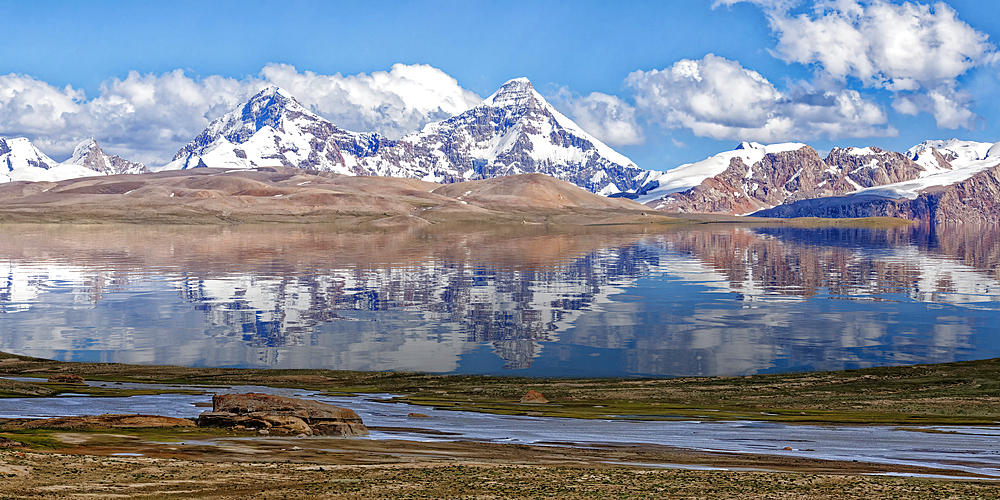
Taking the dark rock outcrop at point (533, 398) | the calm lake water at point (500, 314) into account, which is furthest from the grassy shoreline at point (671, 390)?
the calm lake water at point (500, 314)

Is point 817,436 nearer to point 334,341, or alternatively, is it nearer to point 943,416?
point 943,416

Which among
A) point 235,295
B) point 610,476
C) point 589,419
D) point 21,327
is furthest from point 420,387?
point 235,295

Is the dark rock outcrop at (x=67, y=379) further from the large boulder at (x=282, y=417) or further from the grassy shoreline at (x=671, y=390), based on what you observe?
the large boulder at (x=282, y=417)

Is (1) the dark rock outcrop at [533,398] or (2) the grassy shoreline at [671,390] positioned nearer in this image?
(2) the grassy shoreline at [671,390]

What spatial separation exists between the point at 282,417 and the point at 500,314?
38504 mm

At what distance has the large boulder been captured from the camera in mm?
22594

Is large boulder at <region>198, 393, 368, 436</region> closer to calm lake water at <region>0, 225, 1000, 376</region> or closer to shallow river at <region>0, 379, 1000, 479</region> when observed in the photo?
shallow river at <region>0, 379, 1000, 479</region>

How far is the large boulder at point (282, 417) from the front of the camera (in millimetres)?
22594

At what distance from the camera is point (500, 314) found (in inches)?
2400

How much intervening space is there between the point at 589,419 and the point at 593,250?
12165 cm

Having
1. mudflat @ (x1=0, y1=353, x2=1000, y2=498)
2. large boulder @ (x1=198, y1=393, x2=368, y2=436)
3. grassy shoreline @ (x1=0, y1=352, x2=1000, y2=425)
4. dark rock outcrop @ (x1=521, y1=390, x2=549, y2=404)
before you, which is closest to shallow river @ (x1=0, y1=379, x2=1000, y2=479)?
large boulder @ (x1=198, y1=393, x2=368, y2=436)

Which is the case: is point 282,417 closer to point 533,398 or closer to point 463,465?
point 463,465

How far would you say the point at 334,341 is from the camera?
49250 millimetres

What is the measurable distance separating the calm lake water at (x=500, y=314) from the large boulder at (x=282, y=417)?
58.7ft
